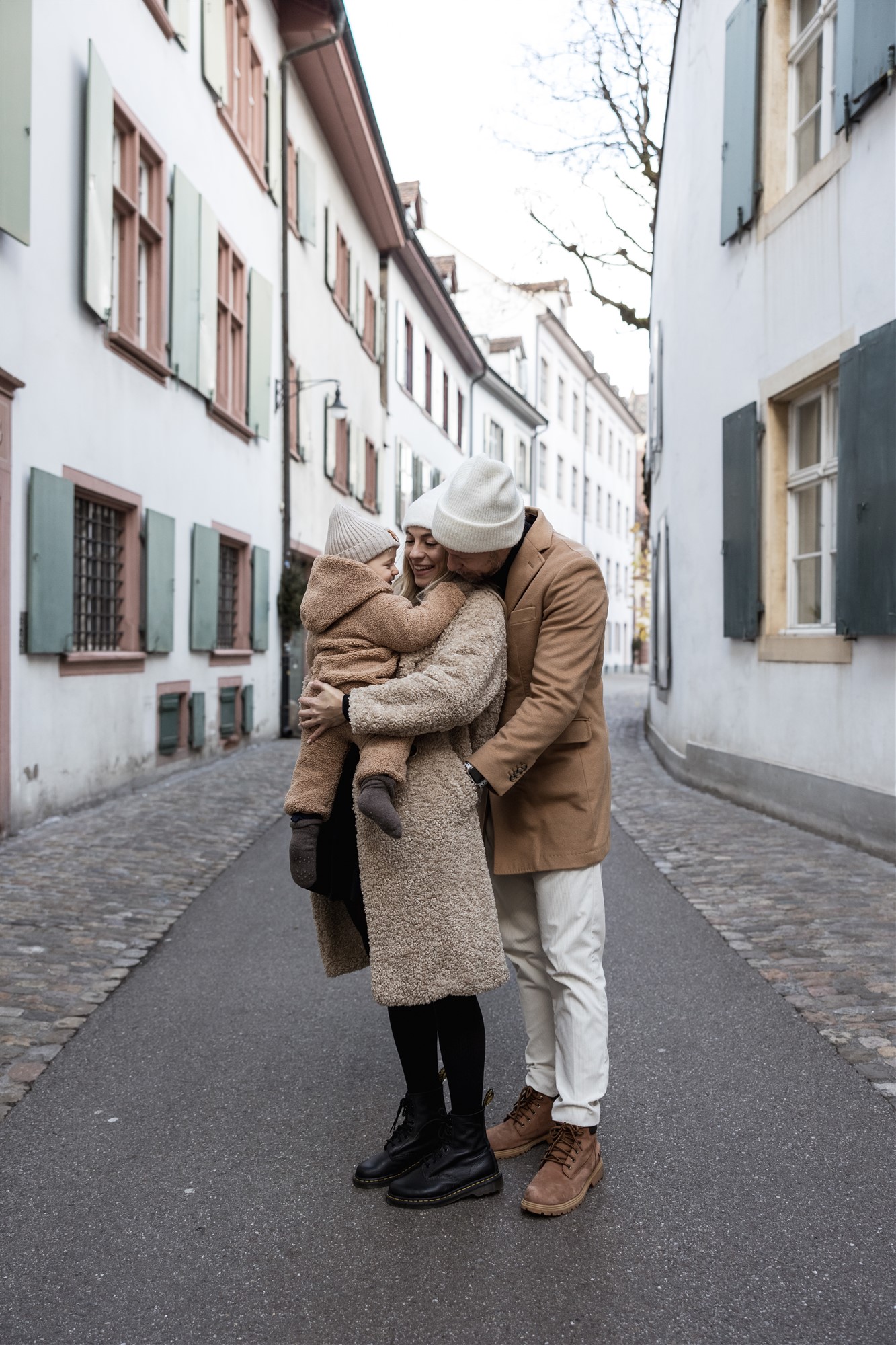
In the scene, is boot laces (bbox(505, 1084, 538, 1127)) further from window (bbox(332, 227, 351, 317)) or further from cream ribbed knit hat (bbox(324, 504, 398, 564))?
window (bbox(332, 227, 351, 317))

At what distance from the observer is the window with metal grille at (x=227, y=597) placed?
13.9m

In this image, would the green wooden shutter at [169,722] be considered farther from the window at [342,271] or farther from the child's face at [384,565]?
the window at [342,271]

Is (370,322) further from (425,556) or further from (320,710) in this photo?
(320,710)

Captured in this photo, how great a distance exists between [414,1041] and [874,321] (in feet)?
18.8

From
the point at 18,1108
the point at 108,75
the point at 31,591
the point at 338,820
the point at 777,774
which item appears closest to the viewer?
the point at 338,820

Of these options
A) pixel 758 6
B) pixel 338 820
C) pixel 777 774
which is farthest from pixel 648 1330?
pixel 758 6

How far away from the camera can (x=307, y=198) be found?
55.8 feet

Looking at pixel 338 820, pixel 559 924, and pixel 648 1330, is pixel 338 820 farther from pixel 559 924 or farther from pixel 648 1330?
pixel 648 1330

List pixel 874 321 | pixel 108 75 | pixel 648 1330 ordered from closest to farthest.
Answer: pixel 648 1330 → pixel 874 321 → pixel 108 75

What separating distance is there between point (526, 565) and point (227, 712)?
1098cm

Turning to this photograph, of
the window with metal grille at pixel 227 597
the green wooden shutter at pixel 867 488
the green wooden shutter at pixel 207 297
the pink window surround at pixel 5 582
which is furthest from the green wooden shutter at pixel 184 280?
the green wooden shutter at pixel 867 488

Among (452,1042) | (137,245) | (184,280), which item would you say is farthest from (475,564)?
(184,280)

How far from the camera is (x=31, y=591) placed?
805 centimetres

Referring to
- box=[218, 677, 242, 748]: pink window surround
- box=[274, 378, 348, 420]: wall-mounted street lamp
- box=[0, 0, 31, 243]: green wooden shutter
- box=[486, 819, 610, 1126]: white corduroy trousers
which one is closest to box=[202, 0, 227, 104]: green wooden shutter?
box=[274, 378, 348, 420]: wall-mounted street lamp
